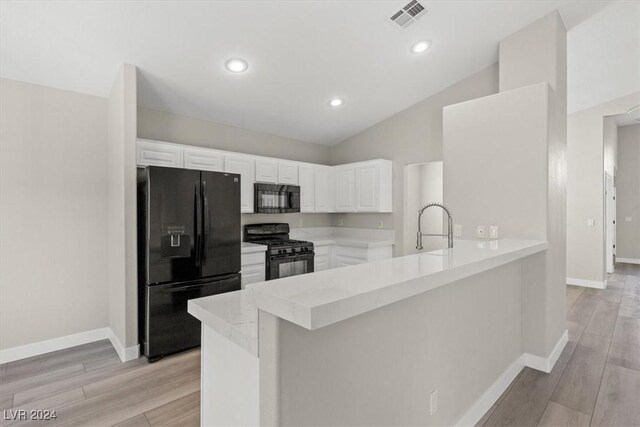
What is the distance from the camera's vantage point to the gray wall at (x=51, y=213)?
116 inches

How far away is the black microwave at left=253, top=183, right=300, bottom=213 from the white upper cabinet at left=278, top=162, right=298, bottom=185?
110 mm

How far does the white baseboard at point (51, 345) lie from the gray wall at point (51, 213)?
5cm

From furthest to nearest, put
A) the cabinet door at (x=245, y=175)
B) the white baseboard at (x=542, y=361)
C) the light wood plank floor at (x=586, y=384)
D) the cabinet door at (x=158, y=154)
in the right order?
the cabinet door at (x=245, y=175) → the cabinet door at (x=158, y=154) → the white baseboard at (x=542, y=361) → the light wood plank floor at (x=586, y=384)

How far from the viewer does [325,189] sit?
5387mm

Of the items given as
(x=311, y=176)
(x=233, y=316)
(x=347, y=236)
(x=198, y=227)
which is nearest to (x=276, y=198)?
(x=311, y=176)

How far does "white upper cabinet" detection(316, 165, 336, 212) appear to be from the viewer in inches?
207

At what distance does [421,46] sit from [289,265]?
3.08 m

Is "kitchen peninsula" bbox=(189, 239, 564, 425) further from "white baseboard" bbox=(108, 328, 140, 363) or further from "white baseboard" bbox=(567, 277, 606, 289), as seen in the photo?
"white baseboard" bbox=(567, 277, 606, 289)

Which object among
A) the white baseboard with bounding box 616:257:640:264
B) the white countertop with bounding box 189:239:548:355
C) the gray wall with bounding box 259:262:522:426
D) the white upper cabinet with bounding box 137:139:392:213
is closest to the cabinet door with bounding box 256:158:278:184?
the white upper cabinet with bounding box 137:139:392:213

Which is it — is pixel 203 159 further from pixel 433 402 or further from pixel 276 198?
pixel 433 402

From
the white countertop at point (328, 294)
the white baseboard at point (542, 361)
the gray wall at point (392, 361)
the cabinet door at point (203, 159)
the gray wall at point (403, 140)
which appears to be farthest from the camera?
the gray wall at point (403, 140)

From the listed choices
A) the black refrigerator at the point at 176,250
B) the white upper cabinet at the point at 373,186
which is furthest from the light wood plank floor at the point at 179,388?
the white upper cabinet at the point at 373,186

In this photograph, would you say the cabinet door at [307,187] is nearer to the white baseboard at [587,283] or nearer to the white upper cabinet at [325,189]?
the white upper cabinet at [325,189]

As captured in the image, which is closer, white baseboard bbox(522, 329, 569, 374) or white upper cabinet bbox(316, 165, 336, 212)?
white baseboard bbox(522, 329, 569, 374)
